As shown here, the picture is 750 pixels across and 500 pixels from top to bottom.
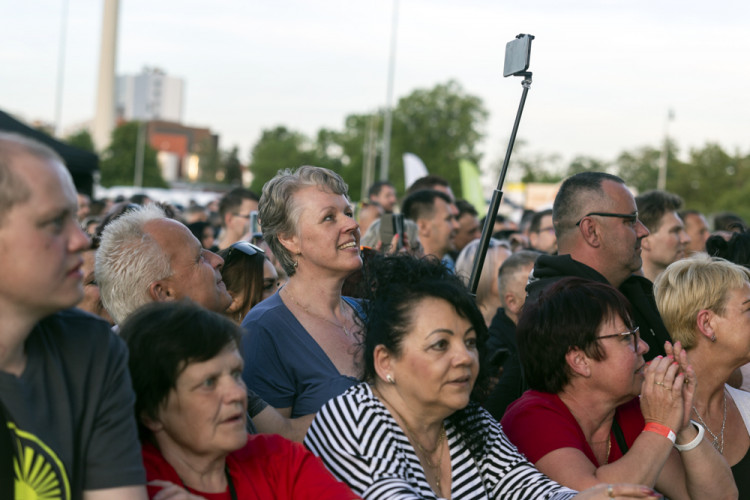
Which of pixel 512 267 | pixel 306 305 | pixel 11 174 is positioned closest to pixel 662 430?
pixel 306 305

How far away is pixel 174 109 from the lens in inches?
7712

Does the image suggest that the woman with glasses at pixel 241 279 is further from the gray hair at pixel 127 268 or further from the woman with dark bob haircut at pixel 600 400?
the woman with dark bob haircut at pixel 600 400

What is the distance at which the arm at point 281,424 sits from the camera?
3.07 meters

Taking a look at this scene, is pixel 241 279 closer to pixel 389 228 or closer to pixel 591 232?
pixel 389 228

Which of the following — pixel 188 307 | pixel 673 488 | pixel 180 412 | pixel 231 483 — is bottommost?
pixel 673 488

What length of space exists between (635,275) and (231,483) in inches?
123

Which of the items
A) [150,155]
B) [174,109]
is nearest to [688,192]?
[150,155]

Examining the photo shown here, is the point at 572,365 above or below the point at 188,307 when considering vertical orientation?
below

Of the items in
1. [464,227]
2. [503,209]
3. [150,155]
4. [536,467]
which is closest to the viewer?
[536,467]

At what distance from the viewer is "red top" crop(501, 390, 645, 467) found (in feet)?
10.7

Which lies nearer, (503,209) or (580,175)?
(580,175)

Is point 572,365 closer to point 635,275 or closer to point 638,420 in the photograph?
point 638,420

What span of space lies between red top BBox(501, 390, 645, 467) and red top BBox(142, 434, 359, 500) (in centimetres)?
99

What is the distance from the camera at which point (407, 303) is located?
9.62 ft
